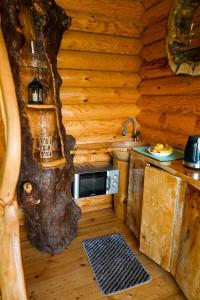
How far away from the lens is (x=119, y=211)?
7.59ft

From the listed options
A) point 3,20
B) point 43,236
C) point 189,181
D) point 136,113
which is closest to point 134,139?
point 136,113

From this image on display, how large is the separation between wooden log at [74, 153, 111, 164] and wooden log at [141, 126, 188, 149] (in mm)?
490

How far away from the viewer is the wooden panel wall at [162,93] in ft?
5.90

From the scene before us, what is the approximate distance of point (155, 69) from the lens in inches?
84.8

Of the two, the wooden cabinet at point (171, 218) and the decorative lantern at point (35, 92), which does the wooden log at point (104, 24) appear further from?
the wooden cabinet at point (171, 218)

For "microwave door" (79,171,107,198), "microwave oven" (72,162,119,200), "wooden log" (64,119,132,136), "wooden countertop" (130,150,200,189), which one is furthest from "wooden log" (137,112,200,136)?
"microwave door" (79,171,107,198)

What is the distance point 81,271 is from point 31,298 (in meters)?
0.38

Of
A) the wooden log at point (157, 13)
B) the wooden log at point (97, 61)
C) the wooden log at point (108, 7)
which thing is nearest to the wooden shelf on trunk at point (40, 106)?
the wooden log at point (97, 61)

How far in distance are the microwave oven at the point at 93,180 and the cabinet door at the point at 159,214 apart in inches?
22.5

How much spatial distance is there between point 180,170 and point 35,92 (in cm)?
127

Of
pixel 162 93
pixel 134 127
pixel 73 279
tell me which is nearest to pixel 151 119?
pixel 134 127

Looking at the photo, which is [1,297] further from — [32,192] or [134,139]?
[134,139]

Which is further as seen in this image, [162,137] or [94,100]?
[94,100]

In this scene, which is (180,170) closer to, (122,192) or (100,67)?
(122,192)
